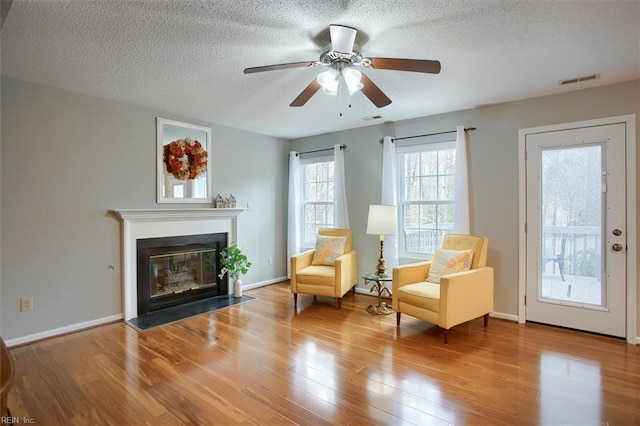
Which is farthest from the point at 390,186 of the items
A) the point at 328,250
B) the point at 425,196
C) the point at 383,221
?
the point at 328,250

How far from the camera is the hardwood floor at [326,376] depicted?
1.92 m

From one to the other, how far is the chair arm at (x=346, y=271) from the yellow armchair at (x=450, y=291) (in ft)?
2.36

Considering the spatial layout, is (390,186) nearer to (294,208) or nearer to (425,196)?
(425,196)

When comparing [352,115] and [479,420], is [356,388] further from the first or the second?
[352,115]

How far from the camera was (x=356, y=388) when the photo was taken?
2193 mm

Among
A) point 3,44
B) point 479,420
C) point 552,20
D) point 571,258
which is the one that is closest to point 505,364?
point 479,420

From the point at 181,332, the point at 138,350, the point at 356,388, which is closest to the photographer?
the point at 356,388

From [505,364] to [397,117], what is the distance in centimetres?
296

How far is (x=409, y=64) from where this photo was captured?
6.51 feet

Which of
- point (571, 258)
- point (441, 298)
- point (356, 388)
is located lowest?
point (356, 388)

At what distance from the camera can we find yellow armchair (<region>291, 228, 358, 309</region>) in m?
3.84

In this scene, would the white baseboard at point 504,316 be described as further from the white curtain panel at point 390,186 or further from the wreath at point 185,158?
the wreath at point 185,158

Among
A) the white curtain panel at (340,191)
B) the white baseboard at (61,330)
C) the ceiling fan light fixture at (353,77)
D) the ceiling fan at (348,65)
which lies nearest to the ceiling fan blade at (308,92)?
the ceiling fan at (348,65)

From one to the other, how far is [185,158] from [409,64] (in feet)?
10.1
